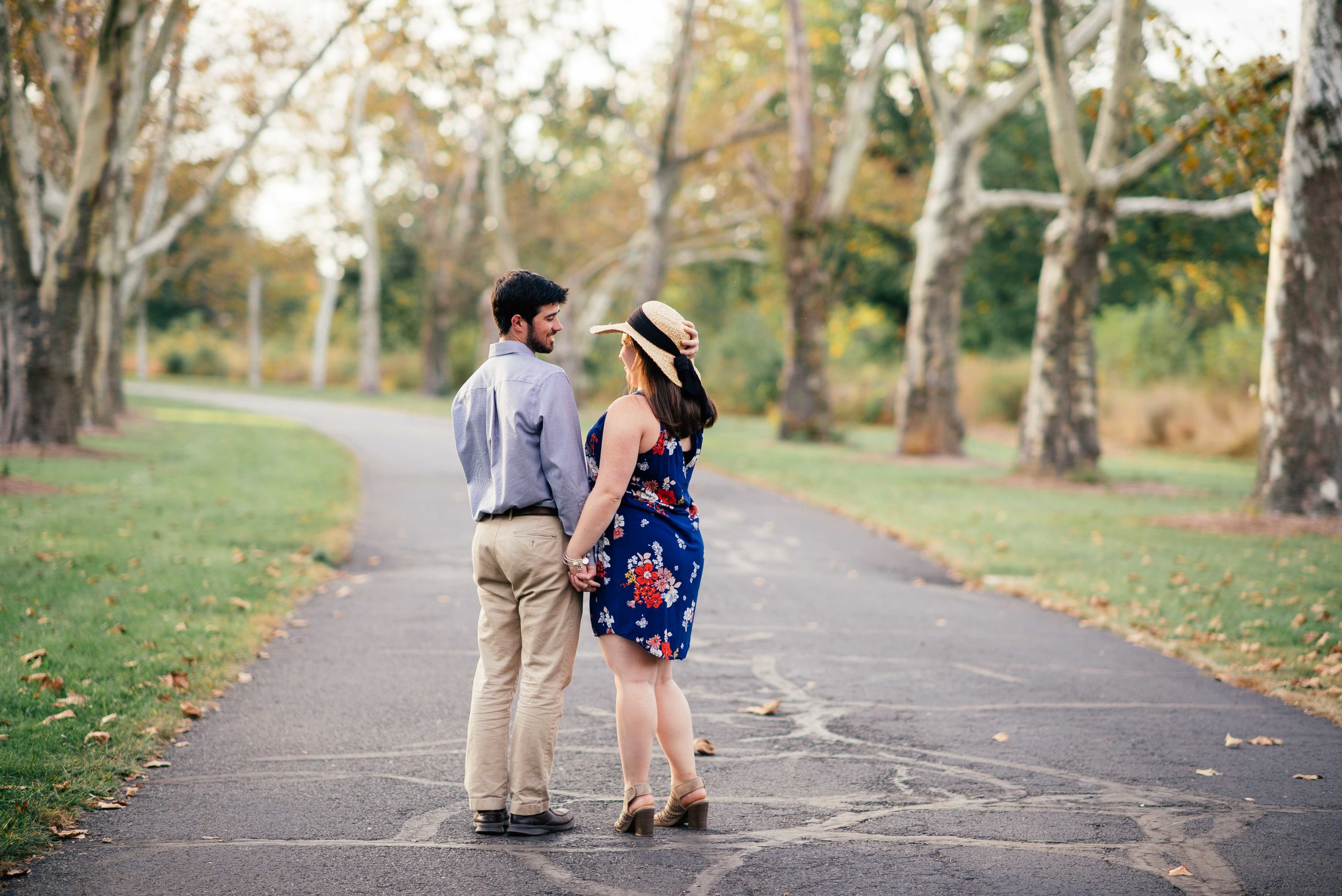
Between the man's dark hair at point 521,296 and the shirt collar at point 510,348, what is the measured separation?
4 cm

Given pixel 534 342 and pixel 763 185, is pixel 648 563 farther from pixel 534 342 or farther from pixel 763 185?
pixel 763 185

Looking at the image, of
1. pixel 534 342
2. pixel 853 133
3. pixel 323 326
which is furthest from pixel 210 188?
pixel 323 326

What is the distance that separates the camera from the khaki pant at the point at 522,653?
4219 millimetres

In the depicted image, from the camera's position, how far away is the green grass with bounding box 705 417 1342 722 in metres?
7.57

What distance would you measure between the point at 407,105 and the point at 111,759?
40675mm

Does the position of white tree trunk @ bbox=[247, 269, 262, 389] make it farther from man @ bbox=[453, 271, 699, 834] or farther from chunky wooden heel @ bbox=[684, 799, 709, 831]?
chunky wooden heel @ bbox=[684, 799, 709, 831]

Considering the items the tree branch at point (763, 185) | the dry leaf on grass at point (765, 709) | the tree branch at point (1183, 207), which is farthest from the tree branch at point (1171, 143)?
the dry leaf on grass at point (765, 709)

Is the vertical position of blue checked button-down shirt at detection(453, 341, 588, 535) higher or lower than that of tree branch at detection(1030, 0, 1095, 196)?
lower

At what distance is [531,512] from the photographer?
4.25 m

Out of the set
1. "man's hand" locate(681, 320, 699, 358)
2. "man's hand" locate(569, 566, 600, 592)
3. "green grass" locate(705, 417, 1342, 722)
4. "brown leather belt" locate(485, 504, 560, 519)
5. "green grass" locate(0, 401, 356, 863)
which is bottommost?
"green grass" locate(0, 401, 356, 863)

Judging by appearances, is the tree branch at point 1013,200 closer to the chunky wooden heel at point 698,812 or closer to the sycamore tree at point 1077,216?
the sycamore tree at point 1077,216

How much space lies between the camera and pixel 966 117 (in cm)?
2112

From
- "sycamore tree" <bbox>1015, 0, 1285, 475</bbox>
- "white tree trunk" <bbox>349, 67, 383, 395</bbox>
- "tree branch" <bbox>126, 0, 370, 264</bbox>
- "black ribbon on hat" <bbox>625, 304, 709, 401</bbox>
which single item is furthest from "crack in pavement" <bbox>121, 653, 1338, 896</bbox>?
"white tree trunk" <bbox>349, 67, 383, 395</bbox>

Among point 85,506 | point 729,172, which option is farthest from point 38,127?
point 729,172
